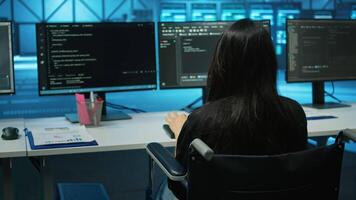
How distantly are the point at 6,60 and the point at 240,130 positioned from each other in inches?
59.2

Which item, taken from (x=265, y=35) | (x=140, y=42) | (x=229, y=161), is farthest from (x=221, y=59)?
(x=140, y=42)

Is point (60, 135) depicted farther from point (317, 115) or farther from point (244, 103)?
point (317, 115)

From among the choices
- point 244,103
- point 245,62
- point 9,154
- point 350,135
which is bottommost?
point 9,154

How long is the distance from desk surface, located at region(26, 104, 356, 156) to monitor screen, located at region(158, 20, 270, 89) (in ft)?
0.74

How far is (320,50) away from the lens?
9.23ft

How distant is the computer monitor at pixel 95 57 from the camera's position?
2359 millimetres

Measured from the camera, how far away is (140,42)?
8.26 feet

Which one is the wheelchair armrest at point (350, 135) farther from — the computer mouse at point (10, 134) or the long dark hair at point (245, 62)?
the computer mouse at point (10, 134)

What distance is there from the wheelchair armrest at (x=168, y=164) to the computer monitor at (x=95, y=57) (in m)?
0.92

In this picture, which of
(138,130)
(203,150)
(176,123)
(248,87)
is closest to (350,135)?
(248,87)

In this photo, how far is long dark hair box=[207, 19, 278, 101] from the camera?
4.35ft

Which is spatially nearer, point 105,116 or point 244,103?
point 244,103

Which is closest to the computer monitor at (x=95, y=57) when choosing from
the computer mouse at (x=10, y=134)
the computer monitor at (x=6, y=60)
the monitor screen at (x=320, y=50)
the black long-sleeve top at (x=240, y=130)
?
the computer monitor at (x=6, y=60)

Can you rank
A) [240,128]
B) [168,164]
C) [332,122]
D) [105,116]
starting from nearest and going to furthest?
[240,128], [168,164], [332,122], [105,116]
